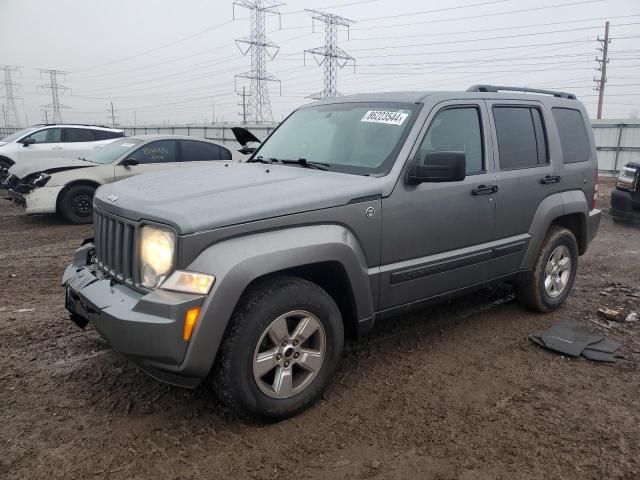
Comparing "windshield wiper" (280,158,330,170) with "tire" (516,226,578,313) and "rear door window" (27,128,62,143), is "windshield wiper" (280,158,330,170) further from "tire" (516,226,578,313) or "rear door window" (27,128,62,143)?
"rear door window" (27,128,62,143)

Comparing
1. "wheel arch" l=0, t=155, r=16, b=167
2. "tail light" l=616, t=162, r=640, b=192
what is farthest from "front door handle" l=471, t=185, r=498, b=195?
"wheel arch" l=0, t=155, r=16, b=167

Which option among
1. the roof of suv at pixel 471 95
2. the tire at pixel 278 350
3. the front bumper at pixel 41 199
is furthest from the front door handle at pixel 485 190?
the front bumper at pixel 41 199

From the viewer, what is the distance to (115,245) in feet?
9.95

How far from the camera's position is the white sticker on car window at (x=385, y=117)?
143 inches

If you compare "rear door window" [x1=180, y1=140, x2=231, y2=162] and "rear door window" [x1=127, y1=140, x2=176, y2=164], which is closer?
"rear door window" [x1=127, y1=140, x2=176, y2=164]

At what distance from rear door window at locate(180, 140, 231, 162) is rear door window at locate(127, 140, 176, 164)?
19 centimetres

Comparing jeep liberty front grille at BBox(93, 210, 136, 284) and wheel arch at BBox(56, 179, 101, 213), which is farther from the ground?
jeep liberty front grille at BBox(93, 210, 136, 284)

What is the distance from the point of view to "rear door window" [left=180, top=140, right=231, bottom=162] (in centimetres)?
952

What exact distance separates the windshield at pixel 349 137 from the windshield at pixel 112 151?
570 cm

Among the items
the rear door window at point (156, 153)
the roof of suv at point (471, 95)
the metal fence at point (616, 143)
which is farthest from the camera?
the metal fence at point (616, 143)

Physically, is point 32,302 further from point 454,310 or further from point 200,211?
point 454,310

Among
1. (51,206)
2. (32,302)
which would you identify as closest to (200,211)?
(32,302)

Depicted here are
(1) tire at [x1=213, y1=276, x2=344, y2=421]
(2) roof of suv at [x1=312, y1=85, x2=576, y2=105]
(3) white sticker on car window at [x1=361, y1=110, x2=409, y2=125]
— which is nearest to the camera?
(1) tire at [x1=213, y1=276, x2=344, y2=421]

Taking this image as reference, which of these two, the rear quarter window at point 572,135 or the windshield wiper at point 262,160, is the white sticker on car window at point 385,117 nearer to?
the windshield wiper at point 262,160
